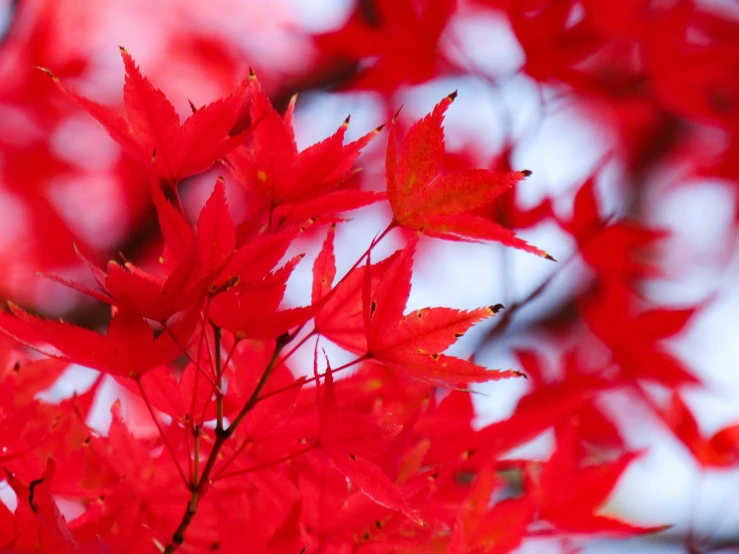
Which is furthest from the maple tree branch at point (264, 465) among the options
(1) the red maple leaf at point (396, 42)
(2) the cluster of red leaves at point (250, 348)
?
(1) the red maple leaf at point (396, 42)

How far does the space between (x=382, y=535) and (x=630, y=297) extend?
0.60 m

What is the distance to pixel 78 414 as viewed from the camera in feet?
1.66

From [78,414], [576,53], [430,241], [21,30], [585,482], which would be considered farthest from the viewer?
[430,241]

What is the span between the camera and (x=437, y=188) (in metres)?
0.42

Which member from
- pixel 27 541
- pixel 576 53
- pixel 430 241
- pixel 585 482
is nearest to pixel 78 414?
pixel 27 541

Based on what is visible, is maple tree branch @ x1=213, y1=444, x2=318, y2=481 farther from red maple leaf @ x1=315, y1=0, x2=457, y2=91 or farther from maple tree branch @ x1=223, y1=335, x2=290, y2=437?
red maple leaf @ x1=315, y1=0, x2=457, y2=91

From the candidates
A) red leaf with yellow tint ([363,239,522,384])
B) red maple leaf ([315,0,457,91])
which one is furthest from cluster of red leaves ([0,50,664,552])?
red maple leaf ([315,0,457,91])

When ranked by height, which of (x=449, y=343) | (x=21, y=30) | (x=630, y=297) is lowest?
(x=449, y=343)

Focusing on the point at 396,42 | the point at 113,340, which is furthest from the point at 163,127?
the point at 396,42

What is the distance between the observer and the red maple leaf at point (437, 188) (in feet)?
1.34

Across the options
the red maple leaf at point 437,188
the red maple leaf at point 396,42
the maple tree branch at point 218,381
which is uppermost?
the red maple leaf at point 396,42

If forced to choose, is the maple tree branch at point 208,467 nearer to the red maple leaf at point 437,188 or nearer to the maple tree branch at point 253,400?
the maple tree branch at point 253,400

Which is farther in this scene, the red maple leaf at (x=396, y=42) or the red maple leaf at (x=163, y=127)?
the red maple leaf at (x=396, y=42)

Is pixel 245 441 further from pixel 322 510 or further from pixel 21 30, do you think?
pixel 21 30
